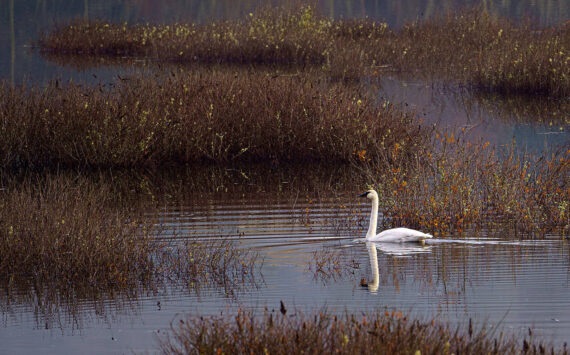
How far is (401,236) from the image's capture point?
12023 millimetres

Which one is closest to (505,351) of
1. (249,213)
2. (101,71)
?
(249,213)

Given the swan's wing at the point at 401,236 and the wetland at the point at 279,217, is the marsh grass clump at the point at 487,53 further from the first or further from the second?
the swan's wing at the point at 401,236

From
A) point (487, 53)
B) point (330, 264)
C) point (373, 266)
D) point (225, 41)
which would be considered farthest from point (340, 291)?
point (225, 41)

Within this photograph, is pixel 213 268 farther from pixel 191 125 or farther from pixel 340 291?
pixel 191 125

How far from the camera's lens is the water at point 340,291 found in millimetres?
8688

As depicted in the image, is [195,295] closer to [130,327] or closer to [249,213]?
[130,327]

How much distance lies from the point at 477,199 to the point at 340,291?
434 cm

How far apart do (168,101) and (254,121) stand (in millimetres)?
1743

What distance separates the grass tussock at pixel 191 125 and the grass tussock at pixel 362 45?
10.2 meters

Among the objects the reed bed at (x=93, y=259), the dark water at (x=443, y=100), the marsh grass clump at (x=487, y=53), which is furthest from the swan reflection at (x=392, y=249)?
the marsh grass clump at (x=487, y=53)

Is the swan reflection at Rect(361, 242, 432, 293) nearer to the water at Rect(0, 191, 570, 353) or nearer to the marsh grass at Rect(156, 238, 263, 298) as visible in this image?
the water at Rect(0, 191, 570, 353)

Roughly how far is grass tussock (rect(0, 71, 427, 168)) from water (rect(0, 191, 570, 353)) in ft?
18.2

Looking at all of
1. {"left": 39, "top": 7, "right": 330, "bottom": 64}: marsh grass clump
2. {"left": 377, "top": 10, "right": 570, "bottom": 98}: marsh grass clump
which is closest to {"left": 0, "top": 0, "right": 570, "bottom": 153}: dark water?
{"left": 377, "top": 10, "right": 570, "bottom": 98}: marsh grass clump

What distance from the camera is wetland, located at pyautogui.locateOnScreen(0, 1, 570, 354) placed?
8477 mm
